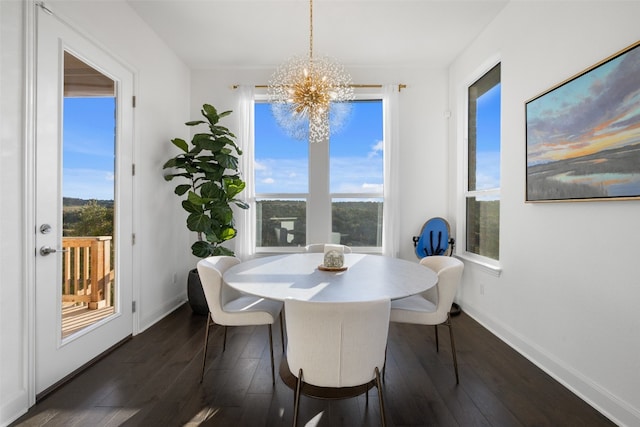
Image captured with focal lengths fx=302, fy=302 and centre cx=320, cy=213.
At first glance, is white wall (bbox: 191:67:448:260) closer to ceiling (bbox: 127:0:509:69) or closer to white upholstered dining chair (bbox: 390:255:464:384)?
ceiling (bbox: 127:0:509:69)

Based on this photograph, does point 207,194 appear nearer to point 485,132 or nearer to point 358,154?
point 358,154

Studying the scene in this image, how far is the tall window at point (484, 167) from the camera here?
10.5 ft

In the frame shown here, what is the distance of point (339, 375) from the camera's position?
54.4 inches

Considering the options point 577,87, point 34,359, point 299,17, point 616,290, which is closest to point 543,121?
point 577,87

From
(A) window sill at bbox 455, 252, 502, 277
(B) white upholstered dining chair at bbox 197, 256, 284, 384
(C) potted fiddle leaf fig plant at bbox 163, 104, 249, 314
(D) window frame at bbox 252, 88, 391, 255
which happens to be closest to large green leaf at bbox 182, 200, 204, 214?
(C) potted fiddle leaf fig plant at bbox 163, 104, 249, 314

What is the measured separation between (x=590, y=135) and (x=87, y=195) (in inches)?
143

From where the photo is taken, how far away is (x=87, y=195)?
239 centimetres

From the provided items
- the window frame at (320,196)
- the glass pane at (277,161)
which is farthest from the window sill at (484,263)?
the glass pane at (277,161)

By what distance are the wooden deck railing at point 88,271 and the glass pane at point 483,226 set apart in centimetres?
374

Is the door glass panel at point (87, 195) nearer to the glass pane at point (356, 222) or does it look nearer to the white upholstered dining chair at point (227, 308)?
the white upholstered dining chair at point (227, 308)

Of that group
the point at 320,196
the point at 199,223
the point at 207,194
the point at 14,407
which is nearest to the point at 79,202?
the point at 199,223

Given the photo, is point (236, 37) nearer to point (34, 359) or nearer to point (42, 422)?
point (34, 359)

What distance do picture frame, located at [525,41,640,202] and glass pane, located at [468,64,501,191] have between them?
0.76 metres

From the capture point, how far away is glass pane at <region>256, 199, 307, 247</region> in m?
4.24
